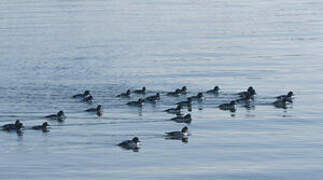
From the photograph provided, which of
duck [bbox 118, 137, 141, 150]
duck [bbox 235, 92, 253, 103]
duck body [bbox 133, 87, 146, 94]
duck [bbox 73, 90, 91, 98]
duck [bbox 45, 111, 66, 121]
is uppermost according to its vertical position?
duck body [bbox 133, 87, 146, 94]

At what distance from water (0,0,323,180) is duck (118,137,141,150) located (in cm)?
37

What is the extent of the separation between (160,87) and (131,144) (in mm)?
17082

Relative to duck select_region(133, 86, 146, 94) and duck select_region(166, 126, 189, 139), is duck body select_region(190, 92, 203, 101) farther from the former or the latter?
duck select_region(166, 126, 189, 139)

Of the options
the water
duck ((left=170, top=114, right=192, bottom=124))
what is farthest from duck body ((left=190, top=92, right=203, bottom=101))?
duck ((left=170, top=114, right=192, bottom=124))

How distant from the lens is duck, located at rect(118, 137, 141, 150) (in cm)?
4331

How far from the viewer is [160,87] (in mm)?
60344

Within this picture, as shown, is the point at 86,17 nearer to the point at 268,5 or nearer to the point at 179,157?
the point at 268,5

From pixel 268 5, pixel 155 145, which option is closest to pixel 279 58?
pixel 155 145

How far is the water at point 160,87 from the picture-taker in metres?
40.8

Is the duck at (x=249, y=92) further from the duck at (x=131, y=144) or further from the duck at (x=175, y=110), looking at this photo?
the duck at (x=131, y=144)

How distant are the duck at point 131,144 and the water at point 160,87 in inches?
14.4

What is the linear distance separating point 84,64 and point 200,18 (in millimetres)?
37958

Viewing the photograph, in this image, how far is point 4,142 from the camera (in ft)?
146

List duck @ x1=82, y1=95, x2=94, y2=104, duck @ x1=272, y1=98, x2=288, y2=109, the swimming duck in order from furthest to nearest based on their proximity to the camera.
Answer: duck @ x1=82, y1=95, x2=94, y2=104
duck @ x1=272, y1=98, x2=288, y2=109
the swimming duck
